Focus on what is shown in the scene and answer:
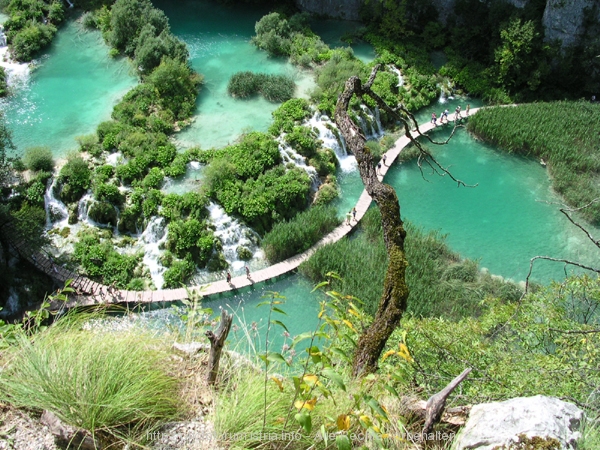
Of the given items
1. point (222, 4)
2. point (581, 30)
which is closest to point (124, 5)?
point (222, 4)

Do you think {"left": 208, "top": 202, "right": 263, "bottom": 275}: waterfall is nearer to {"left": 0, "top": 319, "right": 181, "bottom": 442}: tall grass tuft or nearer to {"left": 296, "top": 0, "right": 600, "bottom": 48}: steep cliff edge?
{"left": 0, "top": 319, "right": 181, "bottom": 442}: tall grass tuft

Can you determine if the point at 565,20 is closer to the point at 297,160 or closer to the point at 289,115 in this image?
the point at 289,115

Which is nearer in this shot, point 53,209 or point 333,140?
point 53,209

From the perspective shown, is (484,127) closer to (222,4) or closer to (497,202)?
(497,202)

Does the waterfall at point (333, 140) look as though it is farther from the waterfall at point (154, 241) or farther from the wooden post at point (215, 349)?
the wooden post at point (215, 349)

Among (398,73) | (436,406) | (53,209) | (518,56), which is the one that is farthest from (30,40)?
(436,406)

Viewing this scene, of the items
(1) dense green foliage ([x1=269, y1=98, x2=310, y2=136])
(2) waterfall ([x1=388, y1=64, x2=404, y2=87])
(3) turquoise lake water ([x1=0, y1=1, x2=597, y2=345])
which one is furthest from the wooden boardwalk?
(2) waterfall ([x1=388, y1=64, x2=404, y2=87])

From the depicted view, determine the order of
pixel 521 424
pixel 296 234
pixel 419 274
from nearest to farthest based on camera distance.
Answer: pixel 521 424
pixel 419 274
pixel 296 234
